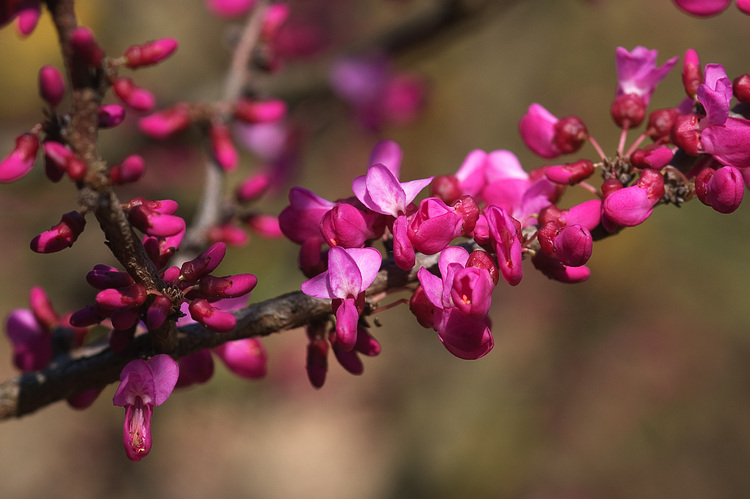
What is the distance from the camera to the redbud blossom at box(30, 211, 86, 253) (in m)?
0.78

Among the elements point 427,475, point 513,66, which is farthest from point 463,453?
point 513,66

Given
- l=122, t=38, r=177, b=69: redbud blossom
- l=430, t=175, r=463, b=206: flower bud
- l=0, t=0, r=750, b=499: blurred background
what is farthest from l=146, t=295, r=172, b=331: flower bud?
l=0, t=0, r=750, b=499: blurred background

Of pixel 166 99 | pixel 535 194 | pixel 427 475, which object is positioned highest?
pixel 535 194

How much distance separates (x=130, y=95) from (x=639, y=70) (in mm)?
872

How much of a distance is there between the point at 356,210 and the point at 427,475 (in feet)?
10.8

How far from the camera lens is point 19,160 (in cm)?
83

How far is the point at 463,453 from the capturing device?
3.82m

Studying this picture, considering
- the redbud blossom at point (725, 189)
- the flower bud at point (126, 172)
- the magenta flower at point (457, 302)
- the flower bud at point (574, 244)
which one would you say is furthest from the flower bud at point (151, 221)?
the redbud blossom at point (725, 189)

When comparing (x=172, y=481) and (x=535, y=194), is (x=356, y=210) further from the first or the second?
(x=172, y=481)

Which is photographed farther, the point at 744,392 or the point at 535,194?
the point at 744,392

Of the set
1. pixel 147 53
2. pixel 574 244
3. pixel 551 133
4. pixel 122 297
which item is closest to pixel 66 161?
pixel 122 297

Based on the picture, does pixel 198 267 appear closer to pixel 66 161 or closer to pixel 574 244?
pixel 66 161

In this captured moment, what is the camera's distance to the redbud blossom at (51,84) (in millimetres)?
835

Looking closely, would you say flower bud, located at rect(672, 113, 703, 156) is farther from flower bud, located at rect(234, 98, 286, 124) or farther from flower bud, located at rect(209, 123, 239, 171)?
flower bud, located at rect(209, 123, 239, 171)
